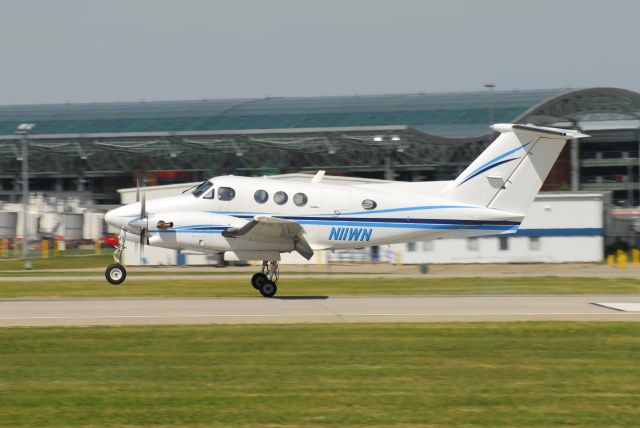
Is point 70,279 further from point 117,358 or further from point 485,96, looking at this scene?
point 485,96

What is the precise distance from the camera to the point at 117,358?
15.2 m

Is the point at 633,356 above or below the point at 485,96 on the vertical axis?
below

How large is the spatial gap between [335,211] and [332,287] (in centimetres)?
686

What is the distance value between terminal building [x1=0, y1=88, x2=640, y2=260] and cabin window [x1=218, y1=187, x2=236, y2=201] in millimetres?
39439

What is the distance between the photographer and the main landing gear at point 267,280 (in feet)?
82.4

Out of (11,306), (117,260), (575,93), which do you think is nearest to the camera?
(11,306)

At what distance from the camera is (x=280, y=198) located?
2448 centimetres

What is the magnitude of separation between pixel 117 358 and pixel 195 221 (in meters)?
9.26

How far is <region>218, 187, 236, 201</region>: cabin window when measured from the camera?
80.3ft

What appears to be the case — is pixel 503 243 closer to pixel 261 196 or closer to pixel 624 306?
pixel 624 306

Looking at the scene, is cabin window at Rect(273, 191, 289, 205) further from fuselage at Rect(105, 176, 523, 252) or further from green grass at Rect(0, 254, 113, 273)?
green grass at Rect(0, 254, 113, 273)

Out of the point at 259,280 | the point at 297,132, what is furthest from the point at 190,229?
the point at 297,132

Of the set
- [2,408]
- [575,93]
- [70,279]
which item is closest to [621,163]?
[575,93]

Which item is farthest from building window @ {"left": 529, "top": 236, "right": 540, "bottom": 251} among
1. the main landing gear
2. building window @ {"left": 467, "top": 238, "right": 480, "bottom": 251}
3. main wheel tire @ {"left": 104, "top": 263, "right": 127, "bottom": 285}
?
main wheel tire @ {"left": 104, "top": 263, "right": 127, "bottom": 285}
